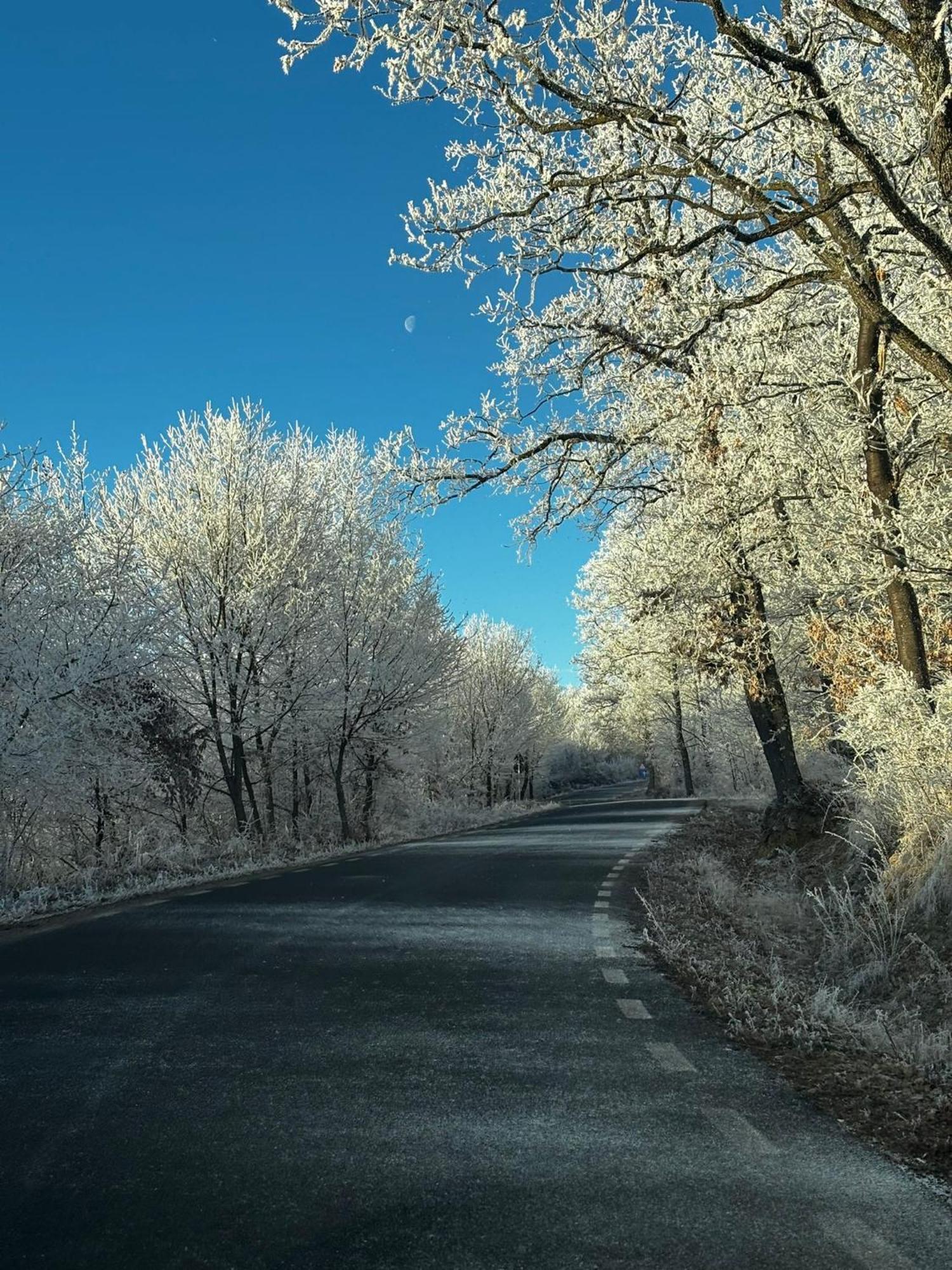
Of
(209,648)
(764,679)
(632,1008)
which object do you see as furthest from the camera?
(209,648)

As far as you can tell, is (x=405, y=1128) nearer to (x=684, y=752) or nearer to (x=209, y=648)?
(x=209, y=648)

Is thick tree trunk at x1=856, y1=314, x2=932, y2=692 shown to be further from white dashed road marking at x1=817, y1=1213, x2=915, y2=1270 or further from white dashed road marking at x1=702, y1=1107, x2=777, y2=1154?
white dashed road marking at x1=817, y1=1213, x2=915, y2=1270

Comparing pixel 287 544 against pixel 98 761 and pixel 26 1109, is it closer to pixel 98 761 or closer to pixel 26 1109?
pixel 98 761

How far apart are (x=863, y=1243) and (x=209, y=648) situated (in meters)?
18.9

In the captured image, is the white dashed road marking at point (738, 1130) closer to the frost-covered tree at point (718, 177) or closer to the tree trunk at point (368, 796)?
the frost-covered tree at point (718, 177)

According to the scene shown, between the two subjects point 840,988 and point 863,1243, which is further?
point 840,988

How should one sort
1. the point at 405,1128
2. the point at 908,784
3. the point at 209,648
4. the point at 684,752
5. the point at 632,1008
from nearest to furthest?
the point at 405,1128, the point at 632,1008, the point at 908,784, the point at 209,648, the point at 684,752

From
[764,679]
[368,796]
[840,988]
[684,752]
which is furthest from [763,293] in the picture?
[684,752]

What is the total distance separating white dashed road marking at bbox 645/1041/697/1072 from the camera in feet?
13.8

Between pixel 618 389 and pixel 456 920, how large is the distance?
671 cm

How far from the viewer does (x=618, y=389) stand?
38.3 feet

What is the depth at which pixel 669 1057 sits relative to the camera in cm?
436

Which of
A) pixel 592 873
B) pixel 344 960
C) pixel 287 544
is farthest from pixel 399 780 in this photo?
pixel 344 960

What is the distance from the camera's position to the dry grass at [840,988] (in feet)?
12.5
